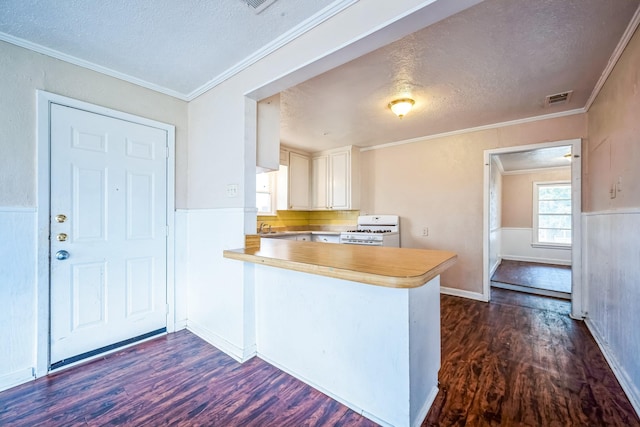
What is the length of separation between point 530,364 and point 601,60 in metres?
2.40

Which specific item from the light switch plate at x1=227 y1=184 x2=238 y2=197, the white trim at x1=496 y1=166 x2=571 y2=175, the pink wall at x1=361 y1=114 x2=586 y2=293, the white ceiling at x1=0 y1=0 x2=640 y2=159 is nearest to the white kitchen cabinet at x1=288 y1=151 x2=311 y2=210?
the pink wall at x1=361 y1=114 x2=586 y2=293

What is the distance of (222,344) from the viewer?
2289 millimetres

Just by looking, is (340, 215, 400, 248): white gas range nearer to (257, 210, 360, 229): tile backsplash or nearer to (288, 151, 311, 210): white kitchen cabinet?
(257, 210, 360, 229): tile backsplash

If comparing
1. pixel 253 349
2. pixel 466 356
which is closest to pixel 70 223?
pixel 253 349

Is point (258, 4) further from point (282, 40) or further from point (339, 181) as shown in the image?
point (339, 181)

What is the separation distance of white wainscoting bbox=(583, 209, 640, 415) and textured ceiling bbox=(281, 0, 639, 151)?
3.92 ft

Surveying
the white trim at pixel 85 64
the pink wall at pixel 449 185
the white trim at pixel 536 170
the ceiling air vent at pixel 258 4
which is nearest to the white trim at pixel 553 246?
the white trim at pixel 536 170

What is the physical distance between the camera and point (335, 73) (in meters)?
2.27

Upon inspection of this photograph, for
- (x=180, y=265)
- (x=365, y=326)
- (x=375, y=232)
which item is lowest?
(x=365, y=326)

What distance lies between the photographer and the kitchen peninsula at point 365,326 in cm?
136

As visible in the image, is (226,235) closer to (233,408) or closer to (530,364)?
(233,408)

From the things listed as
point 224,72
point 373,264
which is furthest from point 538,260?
point 224,72

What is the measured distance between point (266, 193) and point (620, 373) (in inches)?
172

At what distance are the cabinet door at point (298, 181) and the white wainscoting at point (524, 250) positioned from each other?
18.0 feet
